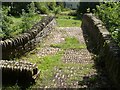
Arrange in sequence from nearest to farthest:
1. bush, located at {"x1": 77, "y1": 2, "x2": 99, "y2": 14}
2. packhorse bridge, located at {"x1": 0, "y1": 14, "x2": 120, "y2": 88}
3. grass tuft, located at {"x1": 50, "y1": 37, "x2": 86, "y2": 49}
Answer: packhorse bridge, located at {"x1": 0, "y1": 14, "x2": 120, "y2": 88} < grass tuft, located at {"x1": 50, "y1": 37, "x2": 86, "y2": 49} < bush, located at {"x1": 77, "y1": 2, "x2": 99, "y2": 14}

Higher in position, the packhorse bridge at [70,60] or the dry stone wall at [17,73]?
the dry stone wall at [17,73]

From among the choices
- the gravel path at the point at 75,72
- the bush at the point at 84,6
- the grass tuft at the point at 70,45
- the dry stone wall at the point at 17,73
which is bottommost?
the bush at the point at 84,6

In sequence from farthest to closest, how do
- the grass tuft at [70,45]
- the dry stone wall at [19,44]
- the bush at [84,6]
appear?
the bush at [84,6]
the grass tuft at [70,45]
the dry stone wall at [19,44]

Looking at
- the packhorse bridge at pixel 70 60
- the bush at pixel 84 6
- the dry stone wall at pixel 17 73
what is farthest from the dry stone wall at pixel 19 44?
the bush at pixel 84 6

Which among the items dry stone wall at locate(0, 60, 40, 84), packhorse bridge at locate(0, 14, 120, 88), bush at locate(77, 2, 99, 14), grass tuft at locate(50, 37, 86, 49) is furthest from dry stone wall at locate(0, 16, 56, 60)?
bush at locate(77, 2, 99, 14)

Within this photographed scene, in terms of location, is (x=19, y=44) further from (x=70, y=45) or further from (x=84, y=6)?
(x=84, y=6)

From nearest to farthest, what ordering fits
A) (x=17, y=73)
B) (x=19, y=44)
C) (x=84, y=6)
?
(x=17, y=73) → (x=19, y=44) → (x=84, y=6)

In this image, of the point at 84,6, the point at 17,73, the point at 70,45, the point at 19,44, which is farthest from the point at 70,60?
the point at 84,6

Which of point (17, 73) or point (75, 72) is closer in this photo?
point (17, 73)

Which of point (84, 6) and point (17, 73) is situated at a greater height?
point (17, 73)

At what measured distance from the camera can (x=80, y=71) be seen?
850 centimetres

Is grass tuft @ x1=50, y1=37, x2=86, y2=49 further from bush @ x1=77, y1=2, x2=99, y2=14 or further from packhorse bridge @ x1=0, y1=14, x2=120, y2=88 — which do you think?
bush @ x1=77, y1=2, x2=99, y2=14

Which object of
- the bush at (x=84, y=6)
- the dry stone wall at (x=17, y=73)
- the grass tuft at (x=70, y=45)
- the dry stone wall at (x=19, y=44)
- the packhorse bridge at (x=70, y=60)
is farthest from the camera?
the bush at (x=84, y=6)

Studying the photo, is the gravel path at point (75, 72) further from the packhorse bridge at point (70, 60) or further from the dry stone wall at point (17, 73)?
the dry stone wall at point (17, 73)
